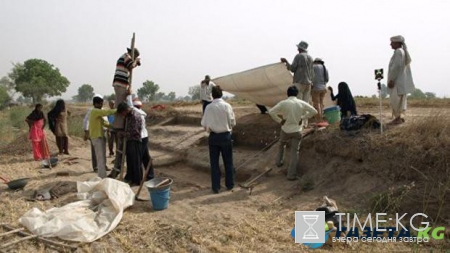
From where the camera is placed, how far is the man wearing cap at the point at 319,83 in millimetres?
7742

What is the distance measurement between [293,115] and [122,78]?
10.2 ft

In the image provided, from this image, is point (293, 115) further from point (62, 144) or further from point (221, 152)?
point (62, 144)

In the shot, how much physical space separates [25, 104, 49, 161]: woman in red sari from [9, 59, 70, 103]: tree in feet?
102

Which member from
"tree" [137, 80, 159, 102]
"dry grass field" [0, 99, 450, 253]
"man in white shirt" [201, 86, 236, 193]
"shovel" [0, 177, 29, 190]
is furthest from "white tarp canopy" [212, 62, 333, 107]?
"tree" [137, 80, 159, 102]

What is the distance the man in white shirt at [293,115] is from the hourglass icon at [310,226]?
175 cm

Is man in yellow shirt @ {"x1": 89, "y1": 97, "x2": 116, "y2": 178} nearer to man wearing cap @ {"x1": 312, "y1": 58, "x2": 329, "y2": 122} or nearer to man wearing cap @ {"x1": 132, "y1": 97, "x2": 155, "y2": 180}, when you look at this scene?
man wearing cap @ {"x1": 132, "y1": 97, "x2": 155, "y2": 180}

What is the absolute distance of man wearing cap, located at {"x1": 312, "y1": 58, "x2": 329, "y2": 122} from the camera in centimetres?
774

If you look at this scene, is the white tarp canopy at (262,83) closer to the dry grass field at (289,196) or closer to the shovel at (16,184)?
the dry grass field at (289,196)

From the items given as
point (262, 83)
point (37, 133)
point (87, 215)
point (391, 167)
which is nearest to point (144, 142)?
point (87, 215)

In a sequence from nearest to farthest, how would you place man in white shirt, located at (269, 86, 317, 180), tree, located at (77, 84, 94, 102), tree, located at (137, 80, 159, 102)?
man in white shirt, located at (269, 86, 317, 180), tree, located at (137, 80, 159, 102), tree, located at (77, 84, 94, 102)

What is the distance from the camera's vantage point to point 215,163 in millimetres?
6016

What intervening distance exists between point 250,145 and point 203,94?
A: 223 cm

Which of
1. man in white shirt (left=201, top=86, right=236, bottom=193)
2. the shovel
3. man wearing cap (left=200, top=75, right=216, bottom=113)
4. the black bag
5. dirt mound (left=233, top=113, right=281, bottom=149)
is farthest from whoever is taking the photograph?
man wearing cap (left=200, top=75, right=216, bottom=113)

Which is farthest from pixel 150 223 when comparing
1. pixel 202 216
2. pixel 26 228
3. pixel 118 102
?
pixel 118 102
